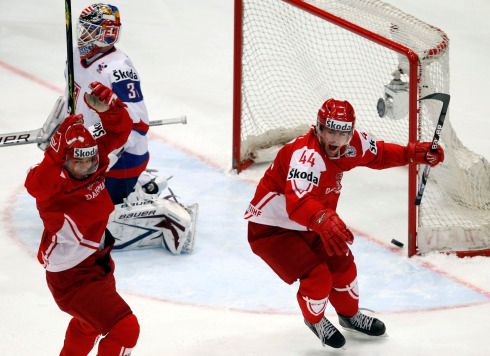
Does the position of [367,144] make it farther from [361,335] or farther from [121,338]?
[121,338]

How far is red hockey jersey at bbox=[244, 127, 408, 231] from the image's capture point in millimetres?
4324

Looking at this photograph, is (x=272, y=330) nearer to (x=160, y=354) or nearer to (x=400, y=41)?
A: (x=160, y=354)

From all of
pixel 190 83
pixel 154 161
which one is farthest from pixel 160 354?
pixel 190 83

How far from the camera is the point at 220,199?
6.65 metres

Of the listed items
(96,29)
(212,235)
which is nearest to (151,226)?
(212,235)

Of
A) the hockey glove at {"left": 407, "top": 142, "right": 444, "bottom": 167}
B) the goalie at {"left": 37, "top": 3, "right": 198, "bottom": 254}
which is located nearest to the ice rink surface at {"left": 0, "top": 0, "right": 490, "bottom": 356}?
the goalie at {"left": 37, "top": 3, "right": 198, "bottom": 254}

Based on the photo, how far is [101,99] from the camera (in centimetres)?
432

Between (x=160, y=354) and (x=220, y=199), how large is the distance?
Answer: 2.03m

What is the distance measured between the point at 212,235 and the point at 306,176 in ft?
6.09

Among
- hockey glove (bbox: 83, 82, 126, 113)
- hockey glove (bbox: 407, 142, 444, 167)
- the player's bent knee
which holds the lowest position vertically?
the player's bent knee

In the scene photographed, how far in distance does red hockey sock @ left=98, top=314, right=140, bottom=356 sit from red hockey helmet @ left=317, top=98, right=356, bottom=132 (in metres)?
1.11

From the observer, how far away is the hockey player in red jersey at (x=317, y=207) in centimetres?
441

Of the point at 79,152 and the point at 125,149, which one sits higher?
the point at 79,152

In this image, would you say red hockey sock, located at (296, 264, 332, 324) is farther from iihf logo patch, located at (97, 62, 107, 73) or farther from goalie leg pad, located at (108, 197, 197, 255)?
iihf logo patch, located at (97, 62, 107, 73)
